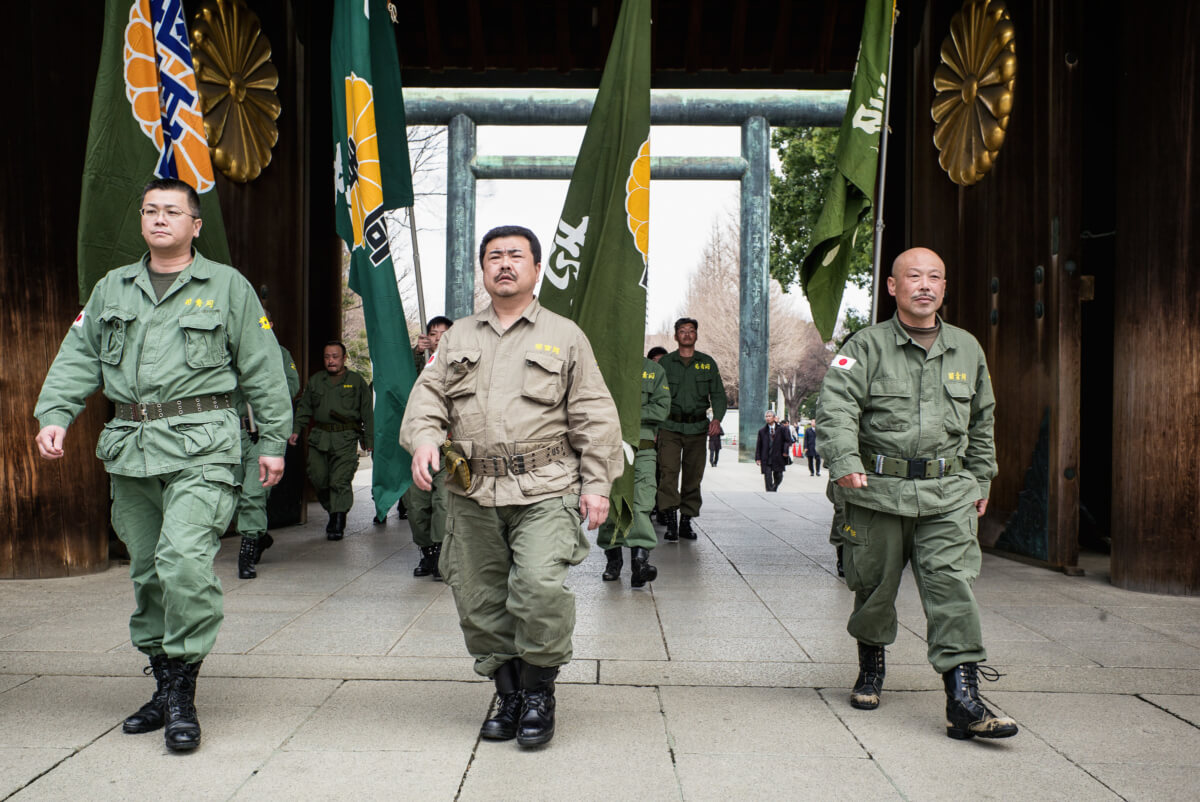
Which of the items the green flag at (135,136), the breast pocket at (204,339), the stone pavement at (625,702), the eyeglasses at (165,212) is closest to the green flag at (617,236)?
the stone pavement at (625,702)

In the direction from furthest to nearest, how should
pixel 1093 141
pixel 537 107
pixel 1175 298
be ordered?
1. pixel 537 107
2. pixel 1093 141
3. pixel 1175 298

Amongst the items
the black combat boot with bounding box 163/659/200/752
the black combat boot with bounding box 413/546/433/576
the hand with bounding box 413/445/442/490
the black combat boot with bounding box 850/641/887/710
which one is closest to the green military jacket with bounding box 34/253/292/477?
the hand with bounding box 413/445/442/490

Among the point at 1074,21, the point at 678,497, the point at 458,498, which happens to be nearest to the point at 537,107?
the point at 678,497

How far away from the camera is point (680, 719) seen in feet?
12.1

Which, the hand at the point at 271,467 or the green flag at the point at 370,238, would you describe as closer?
the hand at the point at 271,467

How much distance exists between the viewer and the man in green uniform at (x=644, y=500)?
666 cm

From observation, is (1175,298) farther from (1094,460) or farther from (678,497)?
(678,497)

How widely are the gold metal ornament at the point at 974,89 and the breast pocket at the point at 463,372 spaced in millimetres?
5857

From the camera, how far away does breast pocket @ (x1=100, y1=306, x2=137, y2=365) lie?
357cm

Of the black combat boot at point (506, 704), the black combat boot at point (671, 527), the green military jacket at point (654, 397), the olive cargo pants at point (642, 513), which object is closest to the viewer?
the black combat boot at point (506, 704)

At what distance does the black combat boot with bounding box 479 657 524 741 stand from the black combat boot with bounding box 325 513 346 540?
18.7ft

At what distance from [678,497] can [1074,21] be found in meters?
5.01

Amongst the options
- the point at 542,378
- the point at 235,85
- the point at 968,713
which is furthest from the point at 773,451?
the point at 542,378

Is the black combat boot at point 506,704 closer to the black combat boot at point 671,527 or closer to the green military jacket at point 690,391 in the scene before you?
the black combat boot at point 671,527
